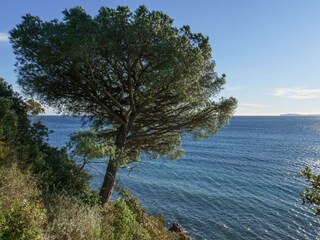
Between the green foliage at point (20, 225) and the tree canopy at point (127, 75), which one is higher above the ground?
the tree canopy at point (127, 75)

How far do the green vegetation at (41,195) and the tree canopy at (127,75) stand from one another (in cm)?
198

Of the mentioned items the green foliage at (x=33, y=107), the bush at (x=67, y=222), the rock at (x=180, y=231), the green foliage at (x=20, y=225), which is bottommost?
the rock at (x=180, y=231)

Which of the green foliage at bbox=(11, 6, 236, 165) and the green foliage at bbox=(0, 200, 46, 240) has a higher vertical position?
the green foliage at bbox=(11, 6, 236, 165)

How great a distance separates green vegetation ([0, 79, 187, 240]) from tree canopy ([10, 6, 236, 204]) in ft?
6.50

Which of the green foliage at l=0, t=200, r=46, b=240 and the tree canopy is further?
the tree canopy

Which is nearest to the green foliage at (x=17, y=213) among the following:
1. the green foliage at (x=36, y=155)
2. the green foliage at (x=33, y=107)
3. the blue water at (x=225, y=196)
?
the green foliage at (x=36, y=155)

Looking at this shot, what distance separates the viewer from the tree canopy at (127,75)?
1194 cm

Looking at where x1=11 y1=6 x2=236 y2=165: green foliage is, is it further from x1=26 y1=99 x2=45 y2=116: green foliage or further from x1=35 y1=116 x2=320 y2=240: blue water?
x1=35 y1=116 x2=320 y2=240: blue water

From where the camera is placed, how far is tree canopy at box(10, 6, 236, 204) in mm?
11938

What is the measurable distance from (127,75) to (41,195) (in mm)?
6540

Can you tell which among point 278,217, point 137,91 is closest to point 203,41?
point 137,91

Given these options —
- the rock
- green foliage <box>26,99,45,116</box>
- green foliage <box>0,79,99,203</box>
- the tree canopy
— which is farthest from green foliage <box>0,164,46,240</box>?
the rock

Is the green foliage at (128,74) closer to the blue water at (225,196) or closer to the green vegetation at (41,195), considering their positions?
the green vegetation at (41,195)

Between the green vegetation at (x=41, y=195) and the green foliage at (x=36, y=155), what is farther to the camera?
the green foliage at (x=36, y=155)
